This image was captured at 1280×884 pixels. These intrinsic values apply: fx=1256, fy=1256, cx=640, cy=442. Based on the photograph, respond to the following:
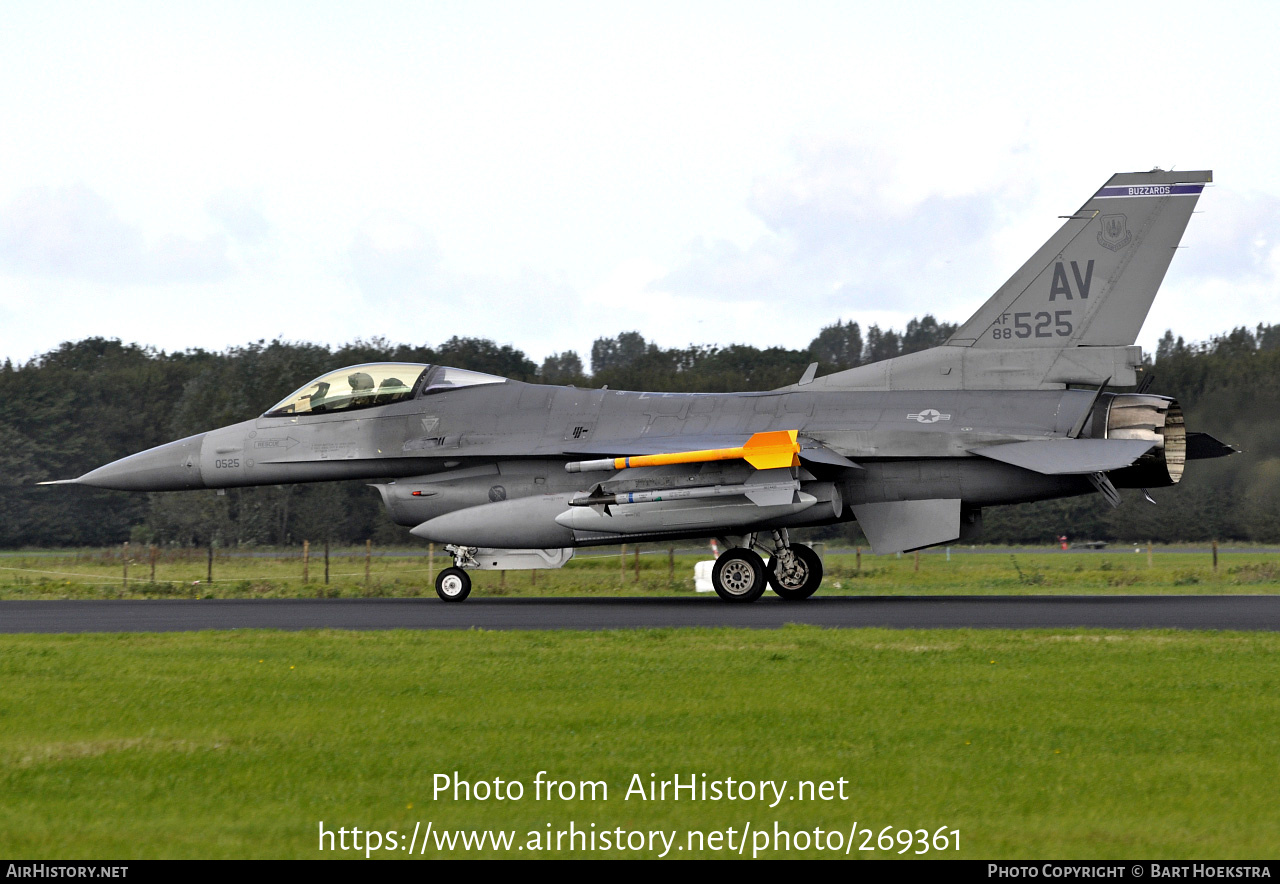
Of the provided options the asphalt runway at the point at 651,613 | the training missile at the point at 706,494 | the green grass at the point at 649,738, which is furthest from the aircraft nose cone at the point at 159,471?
the green grass at the point at 649,738

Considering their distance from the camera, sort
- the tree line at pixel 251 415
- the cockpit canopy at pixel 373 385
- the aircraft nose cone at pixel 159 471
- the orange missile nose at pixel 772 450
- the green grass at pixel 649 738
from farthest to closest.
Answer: the tree line at pixel 251 415 → the aircraft nose cone at pixel 159 471 → the cockpit canopy at pixel 373 385 → the orange missile nose at pixel 772 450 → the green grass at pixel 649 738

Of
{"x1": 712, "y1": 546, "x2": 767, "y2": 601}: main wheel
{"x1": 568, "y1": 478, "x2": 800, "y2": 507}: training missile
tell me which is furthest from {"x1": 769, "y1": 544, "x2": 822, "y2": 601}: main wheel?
{"x1": 568, "y1": 478, "x2": 800, "y2": 507}: training missile

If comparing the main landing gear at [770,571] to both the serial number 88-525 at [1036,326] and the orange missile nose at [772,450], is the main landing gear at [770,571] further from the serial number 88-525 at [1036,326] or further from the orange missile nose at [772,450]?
the serial number 88-525 at [1036,326]

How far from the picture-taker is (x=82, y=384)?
55.9m

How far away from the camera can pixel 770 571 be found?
1867 cm

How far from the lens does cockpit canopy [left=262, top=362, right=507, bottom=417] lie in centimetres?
1983

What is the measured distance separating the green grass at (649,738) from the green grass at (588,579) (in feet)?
38.6

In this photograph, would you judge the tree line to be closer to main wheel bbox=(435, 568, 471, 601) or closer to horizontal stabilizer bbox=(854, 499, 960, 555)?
horizontal stabilizer bbox=(854, 499, 960, 555)

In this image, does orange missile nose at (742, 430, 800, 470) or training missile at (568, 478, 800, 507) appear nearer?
orange missile nose at (742, 430, 800, 470)

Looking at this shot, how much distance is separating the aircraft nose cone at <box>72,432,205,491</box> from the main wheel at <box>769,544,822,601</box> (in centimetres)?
943

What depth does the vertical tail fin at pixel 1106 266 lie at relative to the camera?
17344 millimetres

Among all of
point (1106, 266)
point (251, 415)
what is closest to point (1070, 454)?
point (1106, 266)

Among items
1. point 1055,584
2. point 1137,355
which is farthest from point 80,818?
point 1055,584

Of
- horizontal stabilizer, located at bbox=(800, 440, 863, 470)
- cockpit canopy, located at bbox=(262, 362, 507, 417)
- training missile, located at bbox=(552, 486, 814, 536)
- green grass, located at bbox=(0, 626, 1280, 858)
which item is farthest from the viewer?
cockpit canopy, located at bbox=(262, 362, 507, 417)
